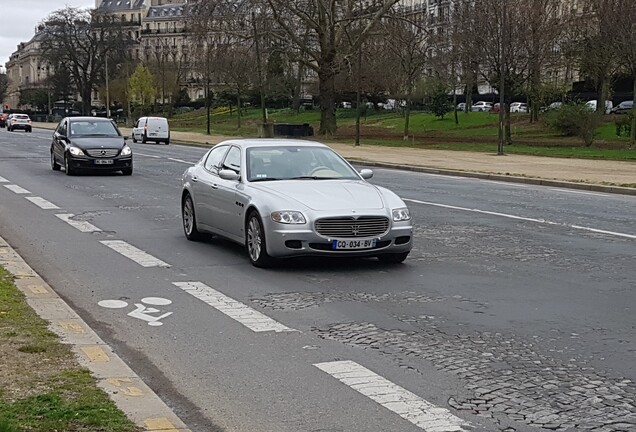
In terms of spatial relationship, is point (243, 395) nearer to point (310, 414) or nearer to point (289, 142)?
point (310, 414)

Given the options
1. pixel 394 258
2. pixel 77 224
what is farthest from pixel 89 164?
pixel 394 258

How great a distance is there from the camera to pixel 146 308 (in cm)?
879

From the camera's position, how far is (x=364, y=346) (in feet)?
24.0

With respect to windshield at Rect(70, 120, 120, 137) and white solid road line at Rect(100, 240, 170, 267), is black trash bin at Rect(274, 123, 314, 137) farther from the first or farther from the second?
white solid road line at Rect(100, 240, 170, 267)

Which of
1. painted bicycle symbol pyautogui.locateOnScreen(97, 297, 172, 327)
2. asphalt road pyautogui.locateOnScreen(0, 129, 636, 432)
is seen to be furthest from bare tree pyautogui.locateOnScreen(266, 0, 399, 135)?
painted bicycle symbol pyautogui.locateOnScreen(97, 297, 172, 327)

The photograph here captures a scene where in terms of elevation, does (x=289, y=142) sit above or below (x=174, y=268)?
above

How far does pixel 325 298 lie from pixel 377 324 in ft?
4.01

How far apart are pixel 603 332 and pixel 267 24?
1973 inches

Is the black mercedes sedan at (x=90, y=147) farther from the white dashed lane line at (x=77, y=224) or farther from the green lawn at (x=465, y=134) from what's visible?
the green lawn at (x=465, y=134)

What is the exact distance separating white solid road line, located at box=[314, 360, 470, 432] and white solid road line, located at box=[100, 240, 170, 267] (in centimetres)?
497

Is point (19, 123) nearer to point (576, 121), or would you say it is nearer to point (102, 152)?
point (576, 121)

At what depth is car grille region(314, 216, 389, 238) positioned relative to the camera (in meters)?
10.5

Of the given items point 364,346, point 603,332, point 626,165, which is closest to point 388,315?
point 364,346

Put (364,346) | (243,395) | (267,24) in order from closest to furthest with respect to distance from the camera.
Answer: (243,395) < (364,346) < (267,24)
